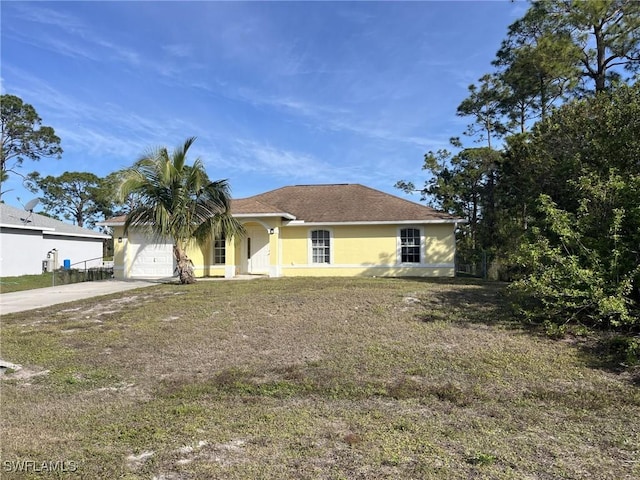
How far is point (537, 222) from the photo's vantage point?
10797mm

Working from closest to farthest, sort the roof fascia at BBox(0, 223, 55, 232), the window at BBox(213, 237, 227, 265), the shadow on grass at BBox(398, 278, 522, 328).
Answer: the shadow on grass at BBox(398, 278, 522, 328) → the window at BBox(213, 237, 227, 265) → the roof fascia at BBox(0, 223, 55, 232)

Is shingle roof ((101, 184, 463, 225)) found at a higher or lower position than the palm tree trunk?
higher

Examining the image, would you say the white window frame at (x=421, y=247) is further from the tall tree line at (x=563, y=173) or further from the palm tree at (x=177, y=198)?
the palm tree at (x=177, y=198)

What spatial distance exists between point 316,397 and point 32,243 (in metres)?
27.3

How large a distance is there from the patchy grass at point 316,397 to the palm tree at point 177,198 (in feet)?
16.7

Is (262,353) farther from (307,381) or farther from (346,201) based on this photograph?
(346,201)

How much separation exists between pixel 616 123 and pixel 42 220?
31623 mm

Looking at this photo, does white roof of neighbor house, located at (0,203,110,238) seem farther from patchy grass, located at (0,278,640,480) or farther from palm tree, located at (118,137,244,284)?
patchy grass, located at (0,278,640,480)

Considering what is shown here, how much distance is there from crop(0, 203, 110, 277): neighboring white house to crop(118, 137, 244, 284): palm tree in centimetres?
1362

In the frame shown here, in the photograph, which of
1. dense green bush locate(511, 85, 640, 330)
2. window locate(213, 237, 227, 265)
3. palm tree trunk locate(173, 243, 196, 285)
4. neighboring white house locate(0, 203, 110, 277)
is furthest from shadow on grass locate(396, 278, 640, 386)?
neighboring white house locate(0, 203, 110, 277)

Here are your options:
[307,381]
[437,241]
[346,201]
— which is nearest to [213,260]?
[346,201]

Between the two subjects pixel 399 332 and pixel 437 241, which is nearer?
pixel 399 332

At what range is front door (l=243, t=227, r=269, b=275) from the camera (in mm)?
19453

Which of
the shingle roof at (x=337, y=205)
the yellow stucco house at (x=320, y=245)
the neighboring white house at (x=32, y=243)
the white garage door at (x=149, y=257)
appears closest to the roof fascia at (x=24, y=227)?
the neighboring white house at (x=32, y=243)
